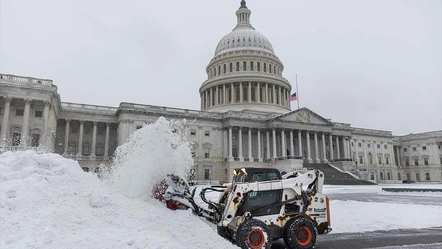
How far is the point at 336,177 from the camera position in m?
52.2

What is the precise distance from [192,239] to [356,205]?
51.0ft

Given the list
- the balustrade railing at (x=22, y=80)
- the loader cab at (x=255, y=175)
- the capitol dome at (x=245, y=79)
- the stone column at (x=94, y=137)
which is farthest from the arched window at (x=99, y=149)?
the loader cab at (x=255, y=175)

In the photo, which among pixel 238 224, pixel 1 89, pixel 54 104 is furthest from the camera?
pixel 54 104

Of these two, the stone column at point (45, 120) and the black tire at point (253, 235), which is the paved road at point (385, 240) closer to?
the black tire at point (253, 235)

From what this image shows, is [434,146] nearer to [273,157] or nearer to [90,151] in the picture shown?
[273,157]

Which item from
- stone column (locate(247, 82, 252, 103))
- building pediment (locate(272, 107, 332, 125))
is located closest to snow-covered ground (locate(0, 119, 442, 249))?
building pediment (locate(272, 107, 332, 125))

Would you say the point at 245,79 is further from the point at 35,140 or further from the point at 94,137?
the point at 35,140

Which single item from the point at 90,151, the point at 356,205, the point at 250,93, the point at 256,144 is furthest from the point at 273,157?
the point at 356,205

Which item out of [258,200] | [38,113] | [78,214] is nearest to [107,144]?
[38,113]

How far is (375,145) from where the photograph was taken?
78.6 meters

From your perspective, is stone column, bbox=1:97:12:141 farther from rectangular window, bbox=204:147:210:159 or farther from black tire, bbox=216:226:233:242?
black tire, bbox=216:226:233:242

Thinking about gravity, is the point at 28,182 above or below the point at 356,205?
above

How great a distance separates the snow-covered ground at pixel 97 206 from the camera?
22.5ft

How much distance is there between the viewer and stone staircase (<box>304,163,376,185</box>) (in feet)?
159
